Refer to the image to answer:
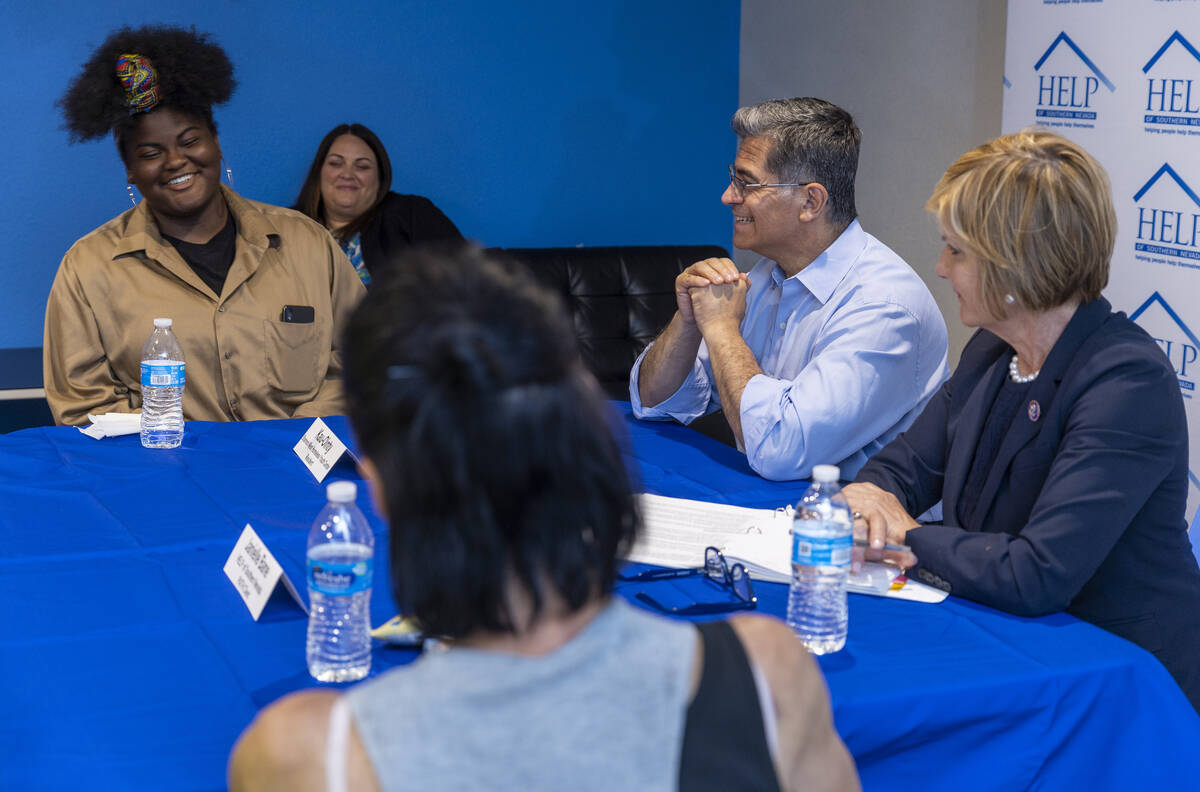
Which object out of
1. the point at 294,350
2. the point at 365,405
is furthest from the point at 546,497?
the point at 294,350

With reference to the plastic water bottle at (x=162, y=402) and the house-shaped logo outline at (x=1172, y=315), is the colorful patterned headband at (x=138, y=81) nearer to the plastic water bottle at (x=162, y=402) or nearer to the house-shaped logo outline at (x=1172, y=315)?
the plastic water bottle at (x=162, y=402)

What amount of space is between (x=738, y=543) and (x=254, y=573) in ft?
2.30

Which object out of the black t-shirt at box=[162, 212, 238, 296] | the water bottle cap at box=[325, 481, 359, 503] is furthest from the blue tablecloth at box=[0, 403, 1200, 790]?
the black t-shirt at box=[162, 212, 238, 296]

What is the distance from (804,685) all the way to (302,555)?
1.03m

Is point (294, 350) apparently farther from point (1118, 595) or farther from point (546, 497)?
point (546, 497)

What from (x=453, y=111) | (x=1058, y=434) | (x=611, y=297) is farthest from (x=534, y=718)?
(x=453, y=111)

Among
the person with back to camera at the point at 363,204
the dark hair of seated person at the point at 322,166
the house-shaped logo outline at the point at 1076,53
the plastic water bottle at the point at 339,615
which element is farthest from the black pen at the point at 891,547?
the dark hair of seated person at the point at 322,166

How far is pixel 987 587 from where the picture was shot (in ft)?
5.22

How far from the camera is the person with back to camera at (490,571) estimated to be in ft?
2.67

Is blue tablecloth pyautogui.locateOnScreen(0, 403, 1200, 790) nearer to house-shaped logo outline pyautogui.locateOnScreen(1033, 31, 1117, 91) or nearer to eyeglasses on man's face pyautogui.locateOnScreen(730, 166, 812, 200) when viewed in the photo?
eyeglasses on man's face pyautogui.locateOnScreen(730, 166, 812, 200)

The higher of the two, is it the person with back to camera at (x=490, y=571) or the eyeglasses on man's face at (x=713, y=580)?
the person with back to camera at (x=490, y=571)

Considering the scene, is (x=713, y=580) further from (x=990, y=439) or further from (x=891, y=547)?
(x=990, y=439)

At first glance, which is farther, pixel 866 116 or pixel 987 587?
pixel 866 116

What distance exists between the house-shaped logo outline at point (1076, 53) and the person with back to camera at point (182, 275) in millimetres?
2133
